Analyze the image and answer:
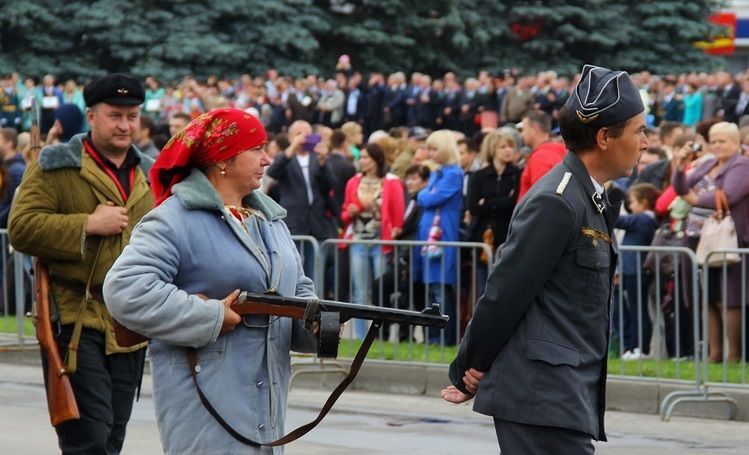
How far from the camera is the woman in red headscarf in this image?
16.2ft

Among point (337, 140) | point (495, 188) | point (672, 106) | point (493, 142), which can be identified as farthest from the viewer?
point (672, 106)

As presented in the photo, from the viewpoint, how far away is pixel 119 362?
6.89m

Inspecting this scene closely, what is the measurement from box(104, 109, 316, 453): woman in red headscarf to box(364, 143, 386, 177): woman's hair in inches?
371

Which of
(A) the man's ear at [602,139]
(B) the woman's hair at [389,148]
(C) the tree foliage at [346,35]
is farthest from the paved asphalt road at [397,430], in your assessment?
(C) the tree foliage at [346,35]

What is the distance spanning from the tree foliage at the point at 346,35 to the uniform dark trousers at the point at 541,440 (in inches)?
1234

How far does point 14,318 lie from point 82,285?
8246mm

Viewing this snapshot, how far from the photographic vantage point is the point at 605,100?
4965 millimetres

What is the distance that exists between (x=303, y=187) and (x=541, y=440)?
34.3ft

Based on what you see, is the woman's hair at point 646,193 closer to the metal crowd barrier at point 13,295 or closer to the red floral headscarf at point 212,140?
the metal crowd barrier at point 13,295

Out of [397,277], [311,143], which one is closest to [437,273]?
Result: [397,277]

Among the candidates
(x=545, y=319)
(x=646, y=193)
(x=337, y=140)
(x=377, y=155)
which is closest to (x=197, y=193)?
(x=545, y=319)

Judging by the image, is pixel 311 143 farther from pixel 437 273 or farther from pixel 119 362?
pixel 119 362

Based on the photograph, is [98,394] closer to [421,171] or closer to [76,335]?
[76,335]

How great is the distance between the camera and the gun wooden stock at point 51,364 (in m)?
6.52
